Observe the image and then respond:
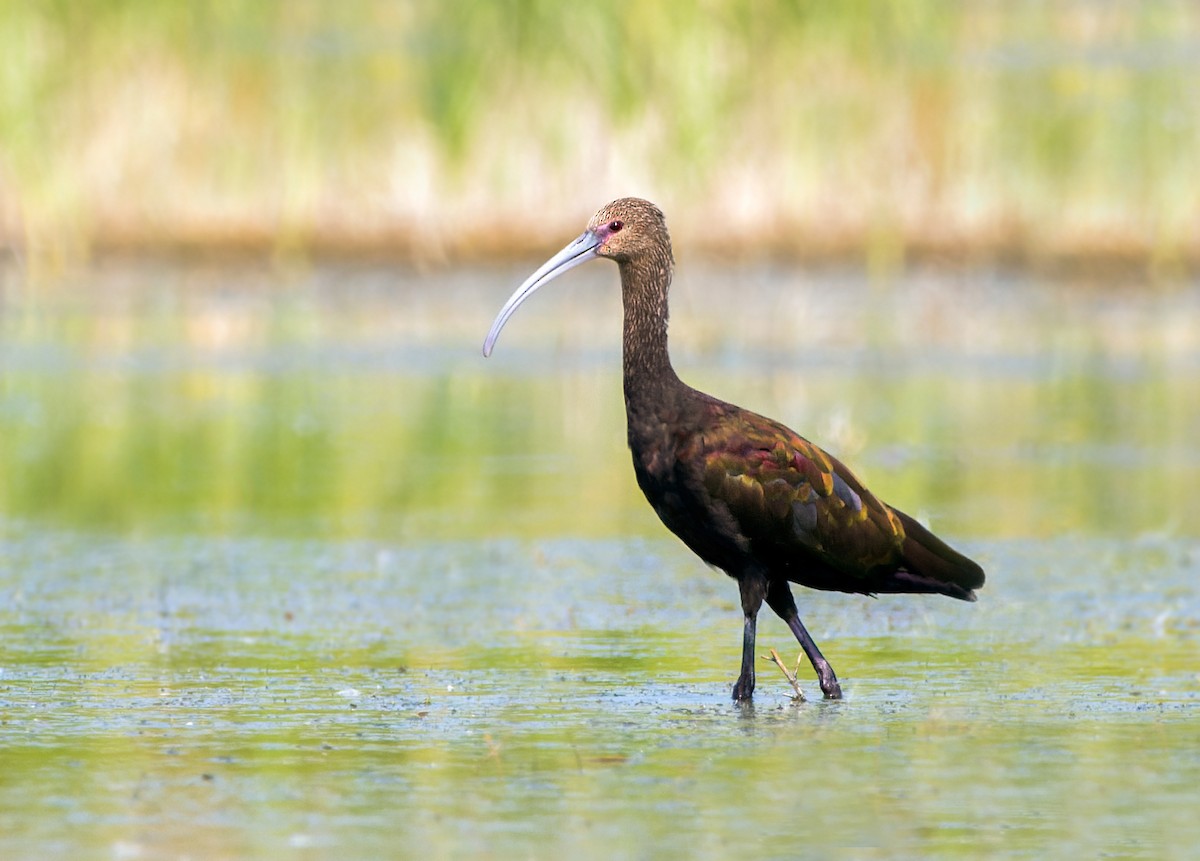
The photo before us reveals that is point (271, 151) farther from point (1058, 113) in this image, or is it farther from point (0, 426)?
point (0, 426)

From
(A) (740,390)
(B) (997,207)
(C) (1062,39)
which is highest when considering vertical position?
(C) (1062,39)

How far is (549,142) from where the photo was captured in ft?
80.4

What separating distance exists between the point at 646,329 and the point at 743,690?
4.28 ft

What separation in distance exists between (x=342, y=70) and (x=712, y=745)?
20.9 m

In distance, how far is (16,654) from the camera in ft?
30.2

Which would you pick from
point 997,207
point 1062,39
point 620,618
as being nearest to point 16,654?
point 620,618

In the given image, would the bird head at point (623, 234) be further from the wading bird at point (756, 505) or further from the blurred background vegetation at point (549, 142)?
the blurred background vegetation at point (549, 142)

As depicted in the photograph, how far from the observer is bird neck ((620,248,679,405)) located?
27.9ft

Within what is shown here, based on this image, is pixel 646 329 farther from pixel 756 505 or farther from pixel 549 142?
pixel 549 142

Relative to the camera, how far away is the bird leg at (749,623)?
26.8 feet

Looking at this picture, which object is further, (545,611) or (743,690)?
(545,611)

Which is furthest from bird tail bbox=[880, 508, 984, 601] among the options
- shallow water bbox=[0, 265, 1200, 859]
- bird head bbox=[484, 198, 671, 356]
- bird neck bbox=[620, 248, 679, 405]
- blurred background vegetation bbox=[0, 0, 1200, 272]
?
blurred background vegetation bbox=[0, 0, 1200, 272]

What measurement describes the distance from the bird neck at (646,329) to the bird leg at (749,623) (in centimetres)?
67

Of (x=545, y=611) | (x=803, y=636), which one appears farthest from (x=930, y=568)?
(x=545, y=611)
